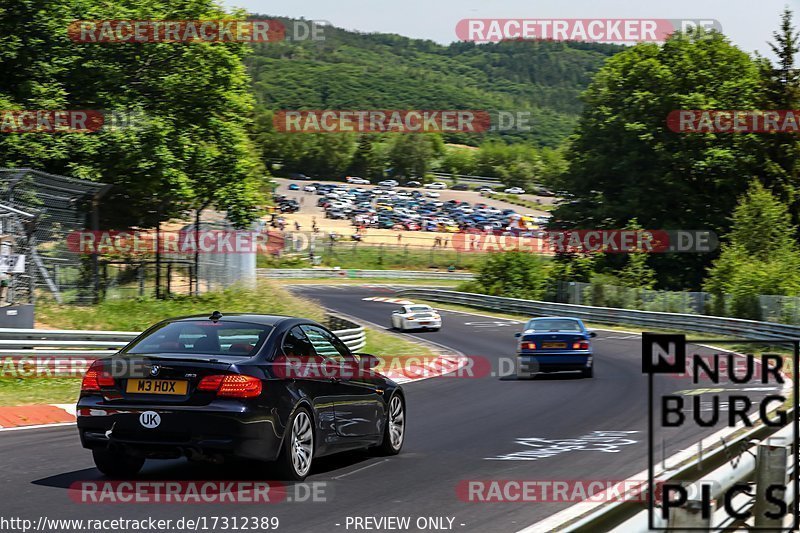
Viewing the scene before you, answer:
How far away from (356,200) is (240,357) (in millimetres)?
107621

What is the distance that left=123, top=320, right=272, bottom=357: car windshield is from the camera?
9398mm

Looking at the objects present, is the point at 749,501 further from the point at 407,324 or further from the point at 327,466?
the point at 407,324

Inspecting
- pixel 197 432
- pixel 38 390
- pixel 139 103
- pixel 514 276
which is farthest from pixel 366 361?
pixel 514 276

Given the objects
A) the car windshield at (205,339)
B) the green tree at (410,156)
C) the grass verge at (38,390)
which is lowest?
the grass verge at (38,390)

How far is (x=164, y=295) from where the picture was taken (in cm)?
3106

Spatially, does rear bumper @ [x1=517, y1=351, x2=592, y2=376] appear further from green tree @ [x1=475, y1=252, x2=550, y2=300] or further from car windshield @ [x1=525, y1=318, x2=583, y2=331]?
green tree @ [x1=475, y1=252, x2=550, y2=300]

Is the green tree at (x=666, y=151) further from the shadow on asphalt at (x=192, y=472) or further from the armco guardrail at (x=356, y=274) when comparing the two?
the shadow on asphalt at (x=192, y=472)

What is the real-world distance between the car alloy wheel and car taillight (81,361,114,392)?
1594 mm

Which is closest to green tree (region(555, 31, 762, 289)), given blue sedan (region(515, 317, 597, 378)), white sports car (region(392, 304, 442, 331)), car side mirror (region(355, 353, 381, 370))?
white sports car (region(392, 304, 442, 331))

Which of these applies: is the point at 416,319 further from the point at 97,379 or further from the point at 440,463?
the point at 97,379

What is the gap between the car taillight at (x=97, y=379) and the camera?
9195 millimetres

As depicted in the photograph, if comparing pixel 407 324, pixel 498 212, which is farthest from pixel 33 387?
pixel 498 212

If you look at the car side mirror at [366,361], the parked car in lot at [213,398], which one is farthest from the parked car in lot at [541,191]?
the parked car in lot at [213,398]

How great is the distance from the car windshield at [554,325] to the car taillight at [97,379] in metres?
16.0
